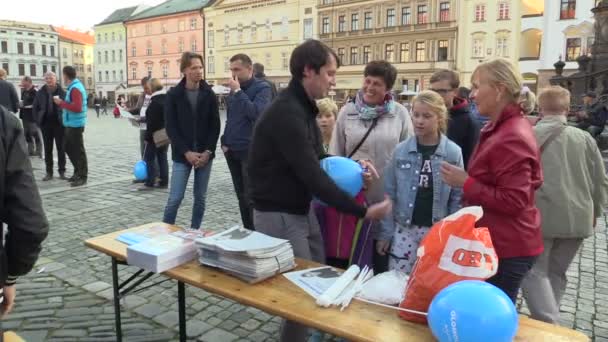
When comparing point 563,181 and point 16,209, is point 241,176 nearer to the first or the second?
point 563,181

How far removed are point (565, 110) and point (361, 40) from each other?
1956 inches

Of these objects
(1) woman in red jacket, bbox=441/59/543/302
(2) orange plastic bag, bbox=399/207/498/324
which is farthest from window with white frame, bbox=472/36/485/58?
(2) orange plastic bag, bbox=399/207/498/324

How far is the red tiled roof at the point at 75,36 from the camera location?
3900 inches

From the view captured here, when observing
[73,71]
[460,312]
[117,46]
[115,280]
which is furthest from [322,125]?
[117,46]

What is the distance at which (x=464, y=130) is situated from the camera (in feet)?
13.7

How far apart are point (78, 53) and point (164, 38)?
1595 inches

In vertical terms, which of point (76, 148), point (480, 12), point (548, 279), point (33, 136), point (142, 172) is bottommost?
point (142, 172)

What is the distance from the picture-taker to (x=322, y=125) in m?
4.56

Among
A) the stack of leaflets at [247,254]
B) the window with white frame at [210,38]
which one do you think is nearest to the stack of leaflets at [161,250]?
the stack of leaflets at [247,254]

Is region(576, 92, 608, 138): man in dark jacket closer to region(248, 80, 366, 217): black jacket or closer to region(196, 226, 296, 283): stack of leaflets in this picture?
region(248, 80, 366, 217): black jacket

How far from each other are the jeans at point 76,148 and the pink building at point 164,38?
57979 mm

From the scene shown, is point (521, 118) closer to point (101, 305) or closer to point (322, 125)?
point (322, 125)

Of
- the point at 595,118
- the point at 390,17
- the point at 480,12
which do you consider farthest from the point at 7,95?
the point at 390,17

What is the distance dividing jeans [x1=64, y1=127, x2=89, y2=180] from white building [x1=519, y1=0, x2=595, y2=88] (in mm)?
35358
